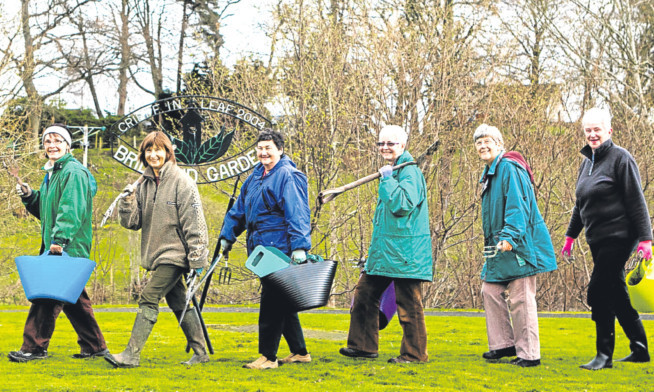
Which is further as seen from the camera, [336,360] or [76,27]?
[76,27]

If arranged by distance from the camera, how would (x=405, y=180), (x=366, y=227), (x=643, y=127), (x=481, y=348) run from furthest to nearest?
(x=643, y=127), (x=366, y=227), (x=481, y=348), (x=405, y=180)

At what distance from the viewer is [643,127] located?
53.4 ft

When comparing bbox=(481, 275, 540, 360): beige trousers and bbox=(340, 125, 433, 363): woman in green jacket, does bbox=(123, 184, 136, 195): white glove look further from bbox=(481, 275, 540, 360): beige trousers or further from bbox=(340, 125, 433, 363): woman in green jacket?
bbox=(481, 275, 540, 360): beige trousers

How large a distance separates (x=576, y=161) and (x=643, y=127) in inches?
57.8

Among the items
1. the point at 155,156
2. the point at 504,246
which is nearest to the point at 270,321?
the point at 155,156

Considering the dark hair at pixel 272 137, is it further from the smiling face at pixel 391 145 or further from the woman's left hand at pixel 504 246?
the woman's left hand at pixel 504 246

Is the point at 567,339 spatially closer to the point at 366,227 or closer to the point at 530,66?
the point at 366,227

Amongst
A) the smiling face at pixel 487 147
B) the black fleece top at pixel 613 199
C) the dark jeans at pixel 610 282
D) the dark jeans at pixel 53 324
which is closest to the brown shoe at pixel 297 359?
the dark jeans at pixel 53 324

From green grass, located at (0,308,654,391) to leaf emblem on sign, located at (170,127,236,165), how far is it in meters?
3.15

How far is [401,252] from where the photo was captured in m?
5.82

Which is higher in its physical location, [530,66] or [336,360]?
[530,66]

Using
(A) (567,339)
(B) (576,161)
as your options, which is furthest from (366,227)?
(A) (567,339)

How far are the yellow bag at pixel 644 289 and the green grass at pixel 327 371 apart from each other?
0.44 meters

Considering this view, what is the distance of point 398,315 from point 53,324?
2628 millimetres
